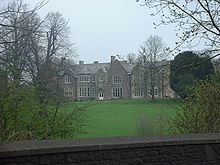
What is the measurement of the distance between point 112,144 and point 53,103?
4.31 meters

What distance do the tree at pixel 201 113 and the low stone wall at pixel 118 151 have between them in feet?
7.90

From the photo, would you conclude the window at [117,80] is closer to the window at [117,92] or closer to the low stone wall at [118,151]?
the window at [117,92]

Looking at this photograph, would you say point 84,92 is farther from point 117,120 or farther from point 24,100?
point 24,100

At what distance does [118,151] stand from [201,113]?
4.50 meters

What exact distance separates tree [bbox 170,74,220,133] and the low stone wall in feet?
7.90

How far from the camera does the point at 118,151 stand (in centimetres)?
604

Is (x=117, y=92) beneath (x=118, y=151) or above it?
above

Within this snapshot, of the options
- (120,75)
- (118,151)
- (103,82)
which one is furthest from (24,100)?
(103,82)

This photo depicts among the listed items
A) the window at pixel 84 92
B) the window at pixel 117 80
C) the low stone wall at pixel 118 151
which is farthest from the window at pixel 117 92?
the low stone wall at pixel 118 151

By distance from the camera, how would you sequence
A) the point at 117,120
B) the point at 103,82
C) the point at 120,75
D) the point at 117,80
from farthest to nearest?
the point at 103,82, the point at 117,80, the point at 120,75, the point at 117,120

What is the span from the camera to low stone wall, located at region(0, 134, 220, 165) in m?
5.46

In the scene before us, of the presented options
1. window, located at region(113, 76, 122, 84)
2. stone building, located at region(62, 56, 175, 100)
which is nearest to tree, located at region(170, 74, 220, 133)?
stone building, located at region(62, 56, 175, 100)

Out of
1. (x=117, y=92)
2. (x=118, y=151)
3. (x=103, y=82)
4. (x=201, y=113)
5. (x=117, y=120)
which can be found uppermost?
(x=103, y=82)

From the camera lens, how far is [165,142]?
6.39 meters
